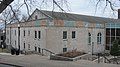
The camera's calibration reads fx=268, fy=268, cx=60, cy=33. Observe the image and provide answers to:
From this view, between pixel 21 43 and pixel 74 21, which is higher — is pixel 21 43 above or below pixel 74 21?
below

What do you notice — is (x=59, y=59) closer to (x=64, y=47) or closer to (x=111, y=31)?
(x=64, y=47)

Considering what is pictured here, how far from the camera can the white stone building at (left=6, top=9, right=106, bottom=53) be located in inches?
1689

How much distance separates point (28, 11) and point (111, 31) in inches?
1465

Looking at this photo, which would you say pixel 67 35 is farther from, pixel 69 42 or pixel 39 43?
pixel 39 43

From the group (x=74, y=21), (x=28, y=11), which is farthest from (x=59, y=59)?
(x=74, y=21)

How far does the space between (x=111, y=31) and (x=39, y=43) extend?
584 inches

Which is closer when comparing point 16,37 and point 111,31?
point 111,31

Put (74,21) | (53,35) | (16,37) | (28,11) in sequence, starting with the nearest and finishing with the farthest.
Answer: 1. (28,11)
2. (53,35)
3. (74,21)
4. (16,37)

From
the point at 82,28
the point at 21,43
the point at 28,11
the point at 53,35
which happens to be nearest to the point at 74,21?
the point at 82,28

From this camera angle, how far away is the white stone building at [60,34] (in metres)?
42.9

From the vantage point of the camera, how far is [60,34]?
144ft

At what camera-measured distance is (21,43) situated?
173 feet

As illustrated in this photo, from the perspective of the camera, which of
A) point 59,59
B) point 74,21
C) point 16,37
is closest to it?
point 59,59

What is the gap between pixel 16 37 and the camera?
185 ft
